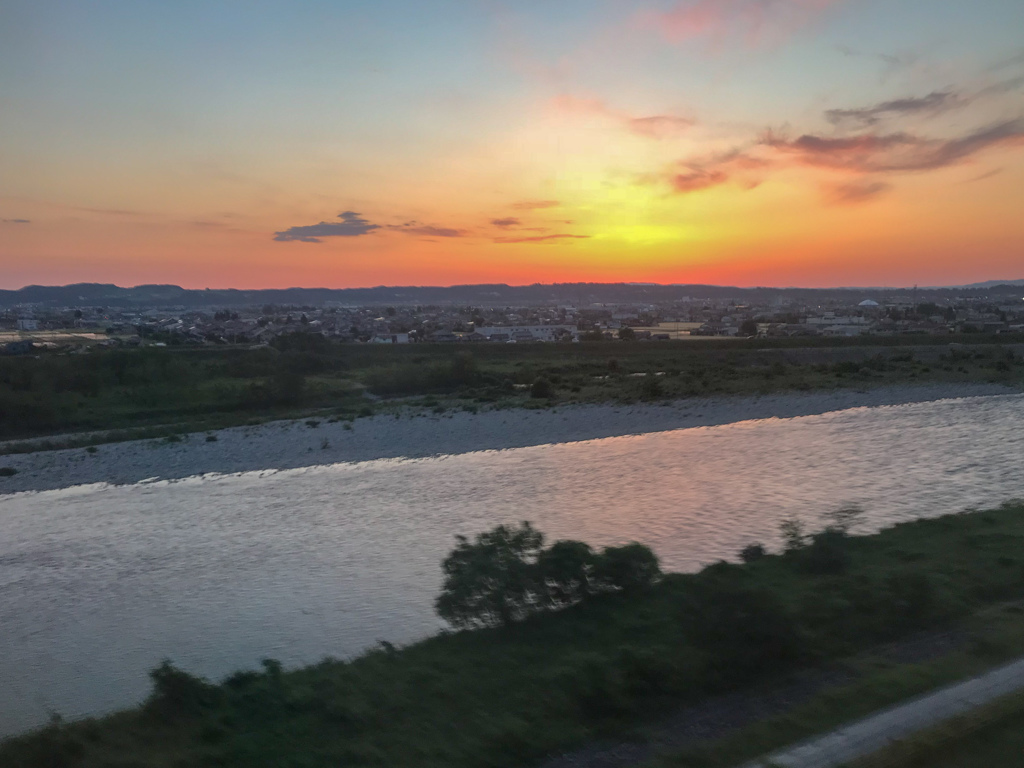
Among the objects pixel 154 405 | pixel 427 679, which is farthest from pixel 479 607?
pixel 154 405

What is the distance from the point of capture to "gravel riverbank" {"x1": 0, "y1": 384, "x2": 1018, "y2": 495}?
2372 centimetres

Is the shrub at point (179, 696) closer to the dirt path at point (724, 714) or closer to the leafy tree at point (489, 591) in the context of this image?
the leafy tree at point (489, 591)

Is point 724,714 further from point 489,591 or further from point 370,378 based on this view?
point 370,378

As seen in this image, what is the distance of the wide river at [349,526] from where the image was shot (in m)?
9.38

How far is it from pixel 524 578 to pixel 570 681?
79.1 inches

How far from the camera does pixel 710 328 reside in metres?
79.3

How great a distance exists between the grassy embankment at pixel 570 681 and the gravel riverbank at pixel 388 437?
17.7 metres

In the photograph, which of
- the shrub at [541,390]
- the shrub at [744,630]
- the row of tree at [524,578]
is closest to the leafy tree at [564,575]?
the row of tree at [524,578]

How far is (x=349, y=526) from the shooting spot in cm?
1557

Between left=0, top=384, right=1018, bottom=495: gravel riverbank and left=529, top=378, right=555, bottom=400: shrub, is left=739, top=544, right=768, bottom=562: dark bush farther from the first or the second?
left=529, top=378, right=555, bottom=400: shrub

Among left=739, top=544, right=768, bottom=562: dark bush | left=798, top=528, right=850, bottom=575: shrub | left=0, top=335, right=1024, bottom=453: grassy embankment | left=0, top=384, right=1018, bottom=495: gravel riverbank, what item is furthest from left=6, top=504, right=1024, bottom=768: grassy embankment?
left=0, top=335, right=1024, bottom=453: grassy embankment

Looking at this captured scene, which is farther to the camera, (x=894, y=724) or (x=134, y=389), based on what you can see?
(x=134, y=389)

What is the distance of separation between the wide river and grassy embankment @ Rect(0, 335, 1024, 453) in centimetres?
997

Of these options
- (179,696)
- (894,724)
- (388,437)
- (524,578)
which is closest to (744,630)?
(894,724)
